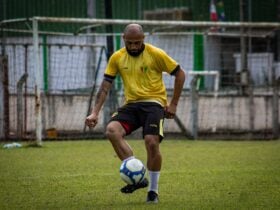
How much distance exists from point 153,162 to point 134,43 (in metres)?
1.36

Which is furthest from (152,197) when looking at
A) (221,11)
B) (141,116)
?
(221,11)

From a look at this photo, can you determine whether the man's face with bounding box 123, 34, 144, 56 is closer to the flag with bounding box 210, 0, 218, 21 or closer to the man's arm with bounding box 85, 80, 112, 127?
the man's arm with bounding box 85, 80, 112, 127

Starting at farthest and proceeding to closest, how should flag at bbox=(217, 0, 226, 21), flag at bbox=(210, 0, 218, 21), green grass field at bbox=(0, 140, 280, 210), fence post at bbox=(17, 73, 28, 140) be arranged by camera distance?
flag at bbox=(217, 0, 226, 21) < flag at bbox=(210, 0, 218, 21) < fence post at bbox=(17, 73, 28, 140) < green grass field at bbox=(0, 140, 280, 210)

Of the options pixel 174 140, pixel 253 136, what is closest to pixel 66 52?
pixel 174 140

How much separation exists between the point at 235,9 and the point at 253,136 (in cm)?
905

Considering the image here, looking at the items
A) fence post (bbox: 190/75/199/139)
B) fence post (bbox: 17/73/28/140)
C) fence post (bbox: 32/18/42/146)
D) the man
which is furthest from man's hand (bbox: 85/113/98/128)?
fence post (bbox: 190/75/199/139)

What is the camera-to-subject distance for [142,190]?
1040cm

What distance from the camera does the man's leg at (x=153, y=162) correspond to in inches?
358

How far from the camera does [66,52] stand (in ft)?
66.3

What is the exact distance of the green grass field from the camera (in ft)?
29.5

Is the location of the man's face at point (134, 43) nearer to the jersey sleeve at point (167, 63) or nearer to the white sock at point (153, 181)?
the jersey sleeve at point (167, 63)

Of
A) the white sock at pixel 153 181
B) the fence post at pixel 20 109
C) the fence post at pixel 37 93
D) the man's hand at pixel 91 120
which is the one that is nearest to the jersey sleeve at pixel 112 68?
the man's hand at pixel 91 120

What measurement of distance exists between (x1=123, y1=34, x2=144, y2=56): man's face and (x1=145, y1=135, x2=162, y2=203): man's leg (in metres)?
1.03

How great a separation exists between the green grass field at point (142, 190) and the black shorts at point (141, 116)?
0.82m
